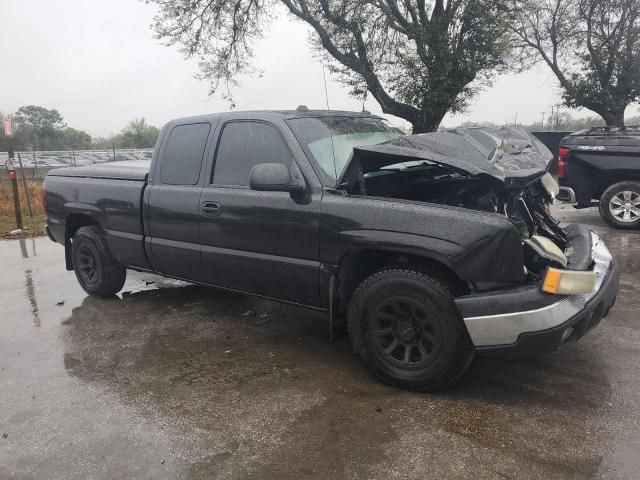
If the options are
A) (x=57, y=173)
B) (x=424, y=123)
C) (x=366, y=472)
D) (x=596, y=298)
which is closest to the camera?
(x=366, y=472)

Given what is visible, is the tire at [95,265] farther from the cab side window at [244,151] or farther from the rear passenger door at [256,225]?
the cab side window at [244,151]

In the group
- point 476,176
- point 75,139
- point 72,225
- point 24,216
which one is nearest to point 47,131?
point 75,139

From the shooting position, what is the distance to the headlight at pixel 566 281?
282 centimetres

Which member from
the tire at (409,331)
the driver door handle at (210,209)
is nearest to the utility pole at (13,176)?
the driver door handle at (210,209)

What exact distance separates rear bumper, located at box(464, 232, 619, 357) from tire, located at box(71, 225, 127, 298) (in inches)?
148

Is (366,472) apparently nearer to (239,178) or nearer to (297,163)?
(297,163)

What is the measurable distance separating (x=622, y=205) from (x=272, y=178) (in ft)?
23.1

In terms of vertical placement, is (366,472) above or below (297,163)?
below

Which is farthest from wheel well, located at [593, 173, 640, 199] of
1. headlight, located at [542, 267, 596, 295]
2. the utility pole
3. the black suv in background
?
the utility pole

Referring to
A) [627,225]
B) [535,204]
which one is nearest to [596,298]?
[535,204]

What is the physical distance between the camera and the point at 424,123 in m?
15.6

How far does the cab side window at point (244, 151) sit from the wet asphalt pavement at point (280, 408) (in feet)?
4.31

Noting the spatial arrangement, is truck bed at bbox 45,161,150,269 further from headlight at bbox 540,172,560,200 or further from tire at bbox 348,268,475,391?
headlight at bbox 540,172,560,200

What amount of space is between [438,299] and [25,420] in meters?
2.52
